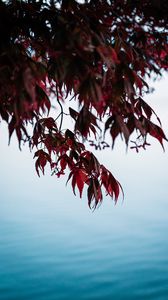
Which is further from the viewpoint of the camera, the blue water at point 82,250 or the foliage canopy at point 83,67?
the blue water at point 82,250

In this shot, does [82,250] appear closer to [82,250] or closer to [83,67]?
[82,250]

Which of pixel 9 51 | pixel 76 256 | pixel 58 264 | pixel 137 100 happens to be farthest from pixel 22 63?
pixel 76 256

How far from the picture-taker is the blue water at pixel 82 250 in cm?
826

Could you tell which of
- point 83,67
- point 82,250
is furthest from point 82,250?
point 83,67

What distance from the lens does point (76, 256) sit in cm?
1119

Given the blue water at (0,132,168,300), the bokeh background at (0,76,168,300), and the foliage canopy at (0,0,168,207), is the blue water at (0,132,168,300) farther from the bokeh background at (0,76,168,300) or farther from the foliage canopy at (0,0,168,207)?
the foliage canopy at (0,0,168,207)

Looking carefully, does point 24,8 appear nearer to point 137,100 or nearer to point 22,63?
point 22,63

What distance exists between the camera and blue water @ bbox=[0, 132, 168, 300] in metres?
8.26

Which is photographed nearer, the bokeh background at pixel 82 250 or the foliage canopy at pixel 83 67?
the foliage canopy at pixel 83 67

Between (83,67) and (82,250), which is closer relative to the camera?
(83,67)

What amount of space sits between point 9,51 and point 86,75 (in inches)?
20.7

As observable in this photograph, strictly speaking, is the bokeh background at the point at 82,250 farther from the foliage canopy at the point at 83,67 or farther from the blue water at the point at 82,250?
the foliage canopy at the point at 83,67

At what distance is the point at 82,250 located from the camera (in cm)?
1216

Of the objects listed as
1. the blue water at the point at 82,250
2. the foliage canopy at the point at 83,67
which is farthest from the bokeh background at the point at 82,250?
the foliage canopy at the point at 83,67
